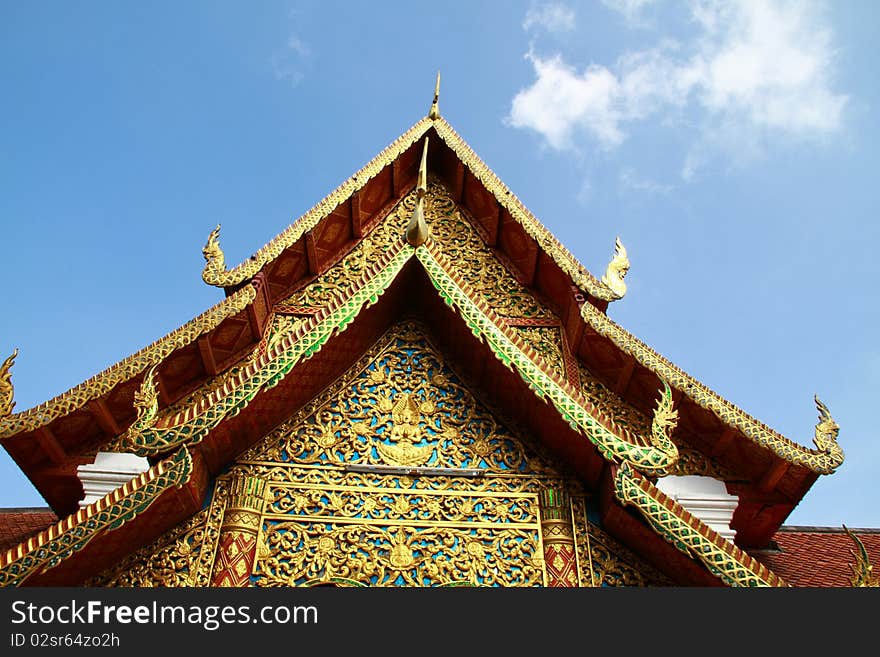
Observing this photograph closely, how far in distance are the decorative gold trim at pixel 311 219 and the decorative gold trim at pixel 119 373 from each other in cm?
25

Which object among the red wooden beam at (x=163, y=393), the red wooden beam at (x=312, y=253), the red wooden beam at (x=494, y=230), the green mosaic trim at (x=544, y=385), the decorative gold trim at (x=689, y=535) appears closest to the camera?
the decorative gold trim at (x=689, y=535)

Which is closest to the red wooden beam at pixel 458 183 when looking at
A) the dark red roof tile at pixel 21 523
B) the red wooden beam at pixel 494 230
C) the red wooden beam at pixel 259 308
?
the red wooden beam at pixel 494 230

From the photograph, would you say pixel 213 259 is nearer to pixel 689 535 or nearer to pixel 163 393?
pixel 163 393

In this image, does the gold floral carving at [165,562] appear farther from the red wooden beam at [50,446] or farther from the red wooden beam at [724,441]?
the red wooden beam at [724,441]

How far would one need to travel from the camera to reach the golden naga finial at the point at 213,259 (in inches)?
234

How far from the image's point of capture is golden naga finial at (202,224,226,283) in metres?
5.95

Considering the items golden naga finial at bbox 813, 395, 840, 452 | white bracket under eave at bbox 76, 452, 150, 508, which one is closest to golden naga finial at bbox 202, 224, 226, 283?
white bracket under eave at bbox 76, 452, 150, 508

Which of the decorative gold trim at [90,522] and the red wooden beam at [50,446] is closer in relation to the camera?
the decorative gold trim at [90,522]

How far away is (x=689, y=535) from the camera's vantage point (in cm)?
390

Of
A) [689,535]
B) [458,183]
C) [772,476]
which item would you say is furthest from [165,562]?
[458,183]

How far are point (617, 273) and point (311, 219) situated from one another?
7.83ft

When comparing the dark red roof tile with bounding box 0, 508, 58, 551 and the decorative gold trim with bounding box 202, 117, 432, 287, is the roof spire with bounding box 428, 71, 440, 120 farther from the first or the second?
the dark red roof tile with bounding box 0, 508, 58, 551

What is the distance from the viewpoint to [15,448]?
5137 mm

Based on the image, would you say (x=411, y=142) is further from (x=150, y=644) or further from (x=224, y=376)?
(x=150, y=644)
